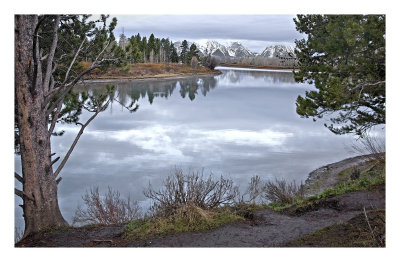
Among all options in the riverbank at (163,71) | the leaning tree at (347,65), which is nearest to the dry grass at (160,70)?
the riverbank at (163,71)

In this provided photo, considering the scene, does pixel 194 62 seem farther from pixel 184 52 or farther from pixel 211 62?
pixel 184 52

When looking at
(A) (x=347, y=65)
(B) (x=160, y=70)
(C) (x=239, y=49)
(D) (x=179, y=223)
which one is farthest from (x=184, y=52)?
(D) (x=179, y=223)

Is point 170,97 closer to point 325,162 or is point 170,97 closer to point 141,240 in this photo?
point 325,162

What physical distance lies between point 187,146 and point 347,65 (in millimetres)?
7699

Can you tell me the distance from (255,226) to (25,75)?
356 centimetres

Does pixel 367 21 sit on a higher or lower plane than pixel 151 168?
higher

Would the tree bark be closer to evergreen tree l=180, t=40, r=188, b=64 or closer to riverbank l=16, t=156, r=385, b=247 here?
riverbank l=16, t=156, r=385, b=247

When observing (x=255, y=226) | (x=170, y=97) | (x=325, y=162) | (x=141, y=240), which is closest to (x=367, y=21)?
(x=255, y=226)

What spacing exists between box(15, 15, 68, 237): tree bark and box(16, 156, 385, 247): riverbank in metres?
0.31

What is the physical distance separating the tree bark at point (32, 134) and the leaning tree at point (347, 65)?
4.44 meters

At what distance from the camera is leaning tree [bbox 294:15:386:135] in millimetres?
6180

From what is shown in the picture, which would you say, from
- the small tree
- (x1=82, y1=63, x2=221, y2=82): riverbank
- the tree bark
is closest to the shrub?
the tree bark
